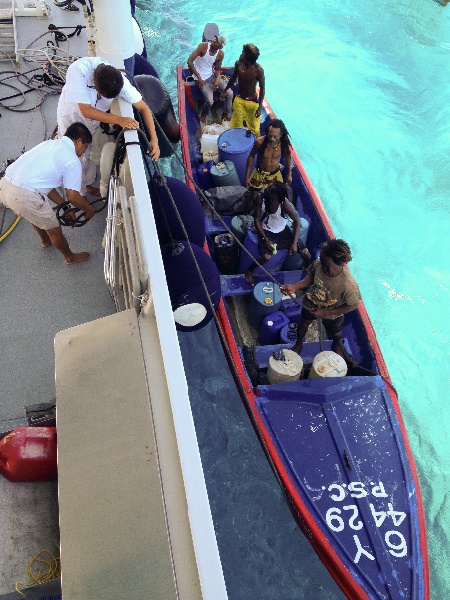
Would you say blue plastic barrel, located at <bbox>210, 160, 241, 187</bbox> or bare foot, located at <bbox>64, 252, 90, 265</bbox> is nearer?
bare foot, located at <bbox>64, 252, 90, 265</bbox>

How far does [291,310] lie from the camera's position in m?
5.92

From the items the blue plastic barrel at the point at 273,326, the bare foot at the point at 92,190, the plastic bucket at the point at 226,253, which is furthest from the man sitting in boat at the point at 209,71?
the blue plastic barrel at the point at 273,326

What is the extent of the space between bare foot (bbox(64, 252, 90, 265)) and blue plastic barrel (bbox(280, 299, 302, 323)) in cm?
250

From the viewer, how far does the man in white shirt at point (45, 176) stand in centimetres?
377

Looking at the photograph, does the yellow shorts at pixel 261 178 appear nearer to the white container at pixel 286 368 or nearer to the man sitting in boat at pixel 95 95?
the man sitting in boat at pixel 95 95

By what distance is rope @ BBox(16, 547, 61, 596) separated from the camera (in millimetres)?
2703

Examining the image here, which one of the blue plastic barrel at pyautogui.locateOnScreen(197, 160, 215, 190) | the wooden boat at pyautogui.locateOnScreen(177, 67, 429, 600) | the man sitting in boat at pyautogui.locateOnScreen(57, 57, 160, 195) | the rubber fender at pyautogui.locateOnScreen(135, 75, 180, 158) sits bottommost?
the wooden boat at pyautogui.locateOnScreen(177, 67, 429, 600)

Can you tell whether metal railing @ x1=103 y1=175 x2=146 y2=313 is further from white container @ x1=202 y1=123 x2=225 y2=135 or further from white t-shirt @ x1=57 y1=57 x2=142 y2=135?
white container @ x1=202 y1=123 x2=225 y2=135

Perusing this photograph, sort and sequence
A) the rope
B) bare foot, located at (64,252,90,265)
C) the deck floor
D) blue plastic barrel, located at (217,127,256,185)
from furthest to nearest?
blue plastic barrel, located at (217,127,256,185) → bare foot, located at (64,252,90,265) → the deck floor → the rope

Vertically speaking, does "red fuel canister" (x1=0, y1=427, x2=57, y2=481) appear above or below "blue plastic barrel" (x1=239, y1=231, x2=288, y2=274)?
above

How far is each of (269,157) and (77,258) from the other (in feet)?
10.5

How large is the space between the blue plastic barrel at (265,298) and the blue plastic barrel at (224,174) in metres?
1.95

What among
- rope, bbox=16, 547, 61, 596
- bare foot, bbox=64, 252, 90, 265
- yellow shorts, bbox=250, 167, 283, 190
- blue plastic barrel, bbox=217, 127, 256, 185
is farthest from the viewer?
blue plastic barrel, bbox=217, 127, 256, 185

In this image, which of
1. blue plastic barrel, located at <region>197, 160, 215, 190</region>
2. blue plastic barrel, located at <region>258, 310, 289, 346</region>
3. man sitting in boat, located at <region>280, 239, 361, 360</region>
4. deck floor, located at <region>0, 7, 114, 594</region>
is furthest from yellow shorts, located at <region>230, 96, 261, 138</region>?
man sitting in boat, located at <region>280, 239, 361, 360</region>
